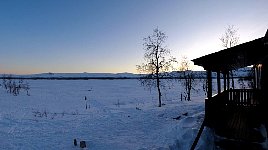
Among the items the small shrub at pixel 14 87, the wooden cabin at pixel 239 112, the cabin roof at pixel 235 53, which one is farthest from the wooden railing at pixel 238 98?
the small shrub at pixel 14 87

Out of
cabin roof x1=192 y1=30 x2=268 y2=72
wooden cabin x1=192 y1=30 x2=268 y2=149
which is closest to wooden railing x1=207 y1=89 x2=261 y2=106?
wooden cabin x1=192 y1=30 x2=268 y2=149

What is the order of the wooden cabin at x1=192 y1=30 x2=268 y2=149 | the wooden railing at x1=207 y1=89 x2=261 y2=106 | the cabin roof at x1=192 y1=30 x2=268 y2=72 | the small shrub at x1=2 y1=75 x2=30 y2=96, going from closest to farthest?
1. the wooden cabin at x1=192 y1=30 x2=268 y2=149
2. the cabin roof at x1=192 y1=30 x2=268 y2=72
3. the wooden railing at x1=207 y1=89 x2=261 y2=106
4. the small shrub at x1=2 y1=75 x2=30 y2=96

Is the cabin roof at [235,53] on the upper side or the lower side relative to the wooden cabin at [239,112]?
upper

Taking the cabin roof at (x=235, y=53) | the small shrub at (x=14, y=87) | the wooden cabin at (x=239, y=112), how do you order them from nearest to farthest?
1. the wooden cabin at (x=239, y=112)
2. the cabin roof at (x=235, y=53)
3. the small shrub at (x=14, y=87)

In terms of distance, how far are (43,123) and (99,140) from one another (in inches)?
240

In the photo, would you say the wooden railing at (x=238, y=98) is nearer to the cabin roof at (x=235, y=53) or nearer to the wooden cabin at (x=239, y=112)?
the wooden cabin at (x=239, y=112)

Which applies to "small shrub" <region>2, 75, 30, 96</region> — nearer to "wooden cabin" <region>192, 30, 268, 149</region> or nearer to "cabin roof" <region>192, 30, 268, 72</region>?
"cabin roof" <region>192, 30, 268, 72</region>

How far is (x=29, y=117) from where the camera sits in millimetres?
22141

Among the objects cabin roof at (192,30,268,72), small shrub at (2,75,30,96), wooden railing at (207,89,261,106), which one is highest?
cabin roof at (192,30,268,72)

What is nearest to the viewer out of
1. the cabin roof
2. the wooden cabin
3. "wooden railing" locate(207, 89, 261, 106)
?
the wooden cabin

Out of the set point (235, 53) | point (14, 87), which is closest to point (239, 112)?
point (235, 53)

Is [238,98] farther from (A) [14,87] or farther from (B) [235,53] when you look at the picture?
(A) [14,87]

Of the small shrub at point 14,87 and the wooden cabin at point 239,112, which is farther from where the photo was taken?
the small shrub at point 14,87

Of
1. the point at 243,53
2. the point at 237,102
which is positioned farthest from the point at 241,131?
the point at 243,53
